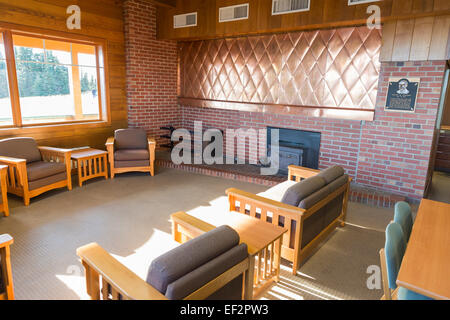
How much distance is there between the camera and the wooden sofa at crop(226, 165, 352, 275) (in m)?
2.49

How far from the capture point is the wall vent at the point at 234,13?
15.7ft

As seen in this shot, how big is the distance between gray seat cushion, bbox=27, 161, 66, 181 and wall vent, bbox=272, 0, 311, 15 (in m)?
3.86

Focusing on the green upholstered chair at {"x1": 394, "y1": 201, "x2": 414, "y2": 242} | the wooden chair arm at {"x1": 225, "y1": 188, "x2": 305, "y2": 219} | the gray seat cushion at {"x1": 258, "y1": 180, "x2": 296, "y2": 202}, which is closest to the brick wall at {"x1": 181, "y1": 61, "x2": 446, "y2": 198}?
the gray seat cushion at {"x1": 258, "y1": 180, "x2": 296, "y2": 202}

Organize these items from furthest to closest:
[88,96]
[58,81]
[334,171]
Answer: [88,96]
[58,81]
[334,171]

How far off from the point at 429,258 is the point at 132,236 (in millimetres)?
2564

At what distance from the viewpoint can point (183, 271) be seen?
1.38m

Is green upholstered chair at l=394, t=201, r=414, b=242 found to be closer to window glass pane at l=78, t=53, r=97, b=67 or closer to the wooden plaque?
the wooden plaque

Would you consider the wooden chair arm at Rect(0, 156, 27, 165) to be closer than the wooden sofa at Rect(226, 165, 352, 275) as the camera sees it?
No

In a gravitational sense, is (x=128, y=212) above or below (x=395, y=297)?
below

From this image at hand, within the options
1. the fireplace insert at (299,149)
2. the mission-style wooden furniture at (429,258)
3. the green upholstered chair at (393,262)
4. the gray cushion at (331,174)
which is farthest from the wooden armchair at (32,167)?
the mission-style wooden furniture at (429,258)

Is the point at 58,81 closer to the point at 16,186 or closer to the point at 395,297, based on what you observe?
the point at 16,186
